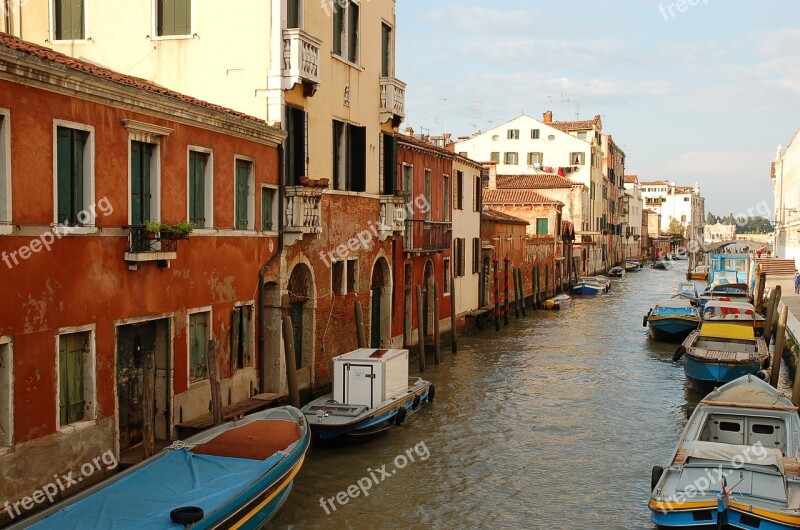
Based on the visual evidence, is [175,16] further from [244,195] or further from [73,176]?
[73,176]

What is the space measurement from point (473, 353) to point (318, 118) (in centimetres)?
936

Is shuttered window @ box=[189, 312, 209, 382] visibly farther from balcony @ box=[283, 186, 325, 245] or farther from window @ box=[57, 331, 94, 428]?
balcony @ box=[283, 186, 325, 245]

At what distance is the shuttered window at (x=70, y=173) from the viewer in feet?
28.4

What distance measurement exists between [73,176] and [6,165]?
1.03 meters

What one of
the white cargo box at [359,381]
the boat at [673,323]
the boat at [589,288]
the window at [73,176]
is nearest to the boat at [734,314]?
the boat at [673,323]

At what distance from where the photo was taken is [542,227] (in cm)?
4109

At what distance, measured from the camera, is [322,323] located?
592 inches

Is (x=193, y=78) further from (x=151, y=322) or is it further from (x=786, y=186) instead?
(x=786, y=186)

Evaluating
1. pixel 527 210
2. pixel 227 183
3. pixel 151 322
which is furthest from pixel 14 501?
pixel 527 210

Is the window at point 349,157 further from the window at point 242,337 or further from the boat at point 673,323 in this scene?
the boat at point 673,323

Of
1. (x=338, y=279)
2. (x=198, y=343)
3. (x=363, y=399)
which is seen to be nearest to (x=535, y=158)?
(x=338, y=279)

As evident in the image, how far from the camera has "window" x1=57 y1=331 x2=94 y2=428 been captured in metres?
8.68

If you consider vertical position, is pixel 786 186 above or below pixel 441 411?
above

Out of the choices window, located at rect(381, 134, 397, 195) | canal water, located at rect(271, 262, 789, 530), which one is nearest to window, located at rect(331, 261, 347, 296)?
window, located at rect(381, 134, 397, 195)
